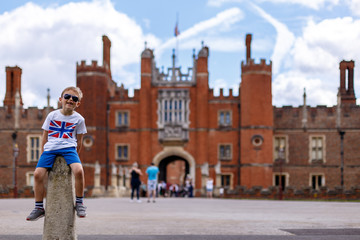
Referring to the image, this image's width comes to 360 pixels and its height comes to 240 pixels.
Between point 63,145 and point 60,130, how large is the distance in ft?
0.57

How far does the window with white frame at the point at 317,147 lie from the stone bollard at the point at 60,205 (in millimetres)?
36757

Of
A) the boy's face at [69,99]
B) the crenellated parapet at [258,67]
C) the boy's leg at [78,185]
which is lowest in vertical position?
the boy's leg at [78,185]

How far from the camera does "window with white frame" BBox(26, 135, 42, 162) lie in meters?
41.5

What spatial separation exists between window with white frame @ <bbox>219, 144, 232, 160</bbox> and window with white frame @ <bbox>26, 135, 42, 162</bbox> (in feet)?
42.7

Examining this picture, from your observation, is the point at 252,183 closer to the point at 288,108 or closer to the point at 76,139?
the point at 288,108

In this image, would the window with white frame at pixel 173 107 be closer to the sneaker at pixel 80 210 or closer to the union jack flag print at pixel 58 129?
the union jack flag print at pixel 58 129

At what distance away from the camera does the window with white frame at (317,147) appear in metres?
40.7

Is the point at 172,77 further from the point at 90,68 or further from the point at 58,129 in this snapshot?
the point at 58,129

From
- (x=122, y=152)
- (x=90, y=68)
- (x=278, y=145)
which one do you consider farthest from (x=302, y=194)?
(x=90, y=68)

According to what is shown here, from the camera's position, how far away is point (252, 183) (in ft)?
126

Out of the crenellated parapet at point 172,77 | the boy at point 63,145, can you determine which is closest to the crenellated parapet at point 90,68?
the crenellated parapet at point 172,77

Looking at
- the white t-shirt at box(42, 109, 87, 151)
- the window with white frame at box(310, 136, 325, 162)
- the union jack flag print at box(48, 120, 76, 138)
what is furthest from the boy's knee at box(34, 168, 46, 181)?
the window with white frame at box(310, 136, 325, 162)

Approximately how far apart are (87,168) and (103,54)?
31.4ft

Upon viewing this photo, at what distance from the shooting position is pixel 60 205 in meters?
5.32
